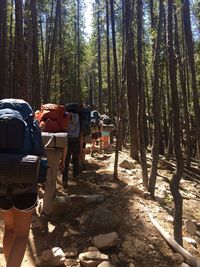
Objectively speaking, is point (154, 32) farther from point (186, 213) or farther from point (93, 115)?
point (93, 115)

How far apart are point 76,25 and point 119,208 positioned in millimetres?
25818

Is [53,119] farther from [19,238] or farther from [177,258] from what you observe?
[177,258]

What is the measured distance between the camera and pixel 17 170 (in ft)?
10.9

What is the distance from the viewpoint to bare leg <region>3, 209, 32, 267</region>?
11.7 ft

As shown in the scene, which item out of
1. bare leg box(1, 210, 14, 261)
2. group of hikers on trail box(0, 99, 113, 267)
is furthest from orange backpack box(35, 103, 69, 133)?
bare leg box(1, 210, 14, 261)

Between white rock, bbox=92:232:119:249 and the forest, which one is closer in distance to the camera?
white rock, bbox=92:232:119:249

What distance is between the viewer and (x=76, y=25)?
99.4 ft

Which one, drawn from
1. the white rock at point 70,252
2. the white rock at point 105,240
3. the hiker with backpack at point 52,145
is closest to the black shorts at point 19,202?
the white rock at point 70,252

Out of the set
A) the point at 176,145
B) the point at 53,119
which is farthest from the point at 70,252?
the point at 176,145

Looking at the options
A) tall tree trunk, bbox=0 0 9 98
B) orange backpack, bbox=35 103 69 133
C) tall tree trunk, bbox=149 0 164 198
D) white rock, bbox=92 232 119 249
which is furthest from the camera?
tall tree trunk, bbox=0 0 9 98

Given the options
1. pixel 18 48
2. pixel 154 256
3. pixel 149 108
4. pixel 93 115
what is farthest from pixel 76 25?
pixel 154 256

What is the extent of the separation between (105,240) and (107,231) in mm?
332

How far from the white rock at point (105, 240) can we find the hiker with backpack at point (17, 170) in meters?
1.58

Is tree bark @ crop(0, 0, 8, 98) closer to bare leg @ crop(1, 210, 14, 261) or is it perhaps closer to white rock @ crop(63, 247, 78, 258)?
white rock @ crop(63, 247, 78, 258)
